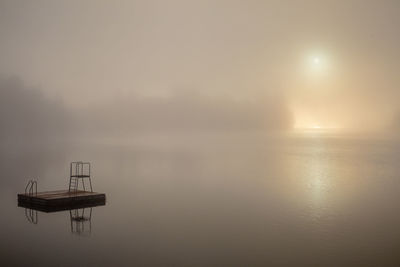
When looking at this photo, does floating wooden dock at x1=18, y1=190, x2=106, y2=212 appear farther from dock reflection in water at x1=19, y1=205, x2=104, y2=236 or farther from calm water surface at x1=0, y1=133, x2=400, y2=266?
calm water surface at x1=0, y1=133, x2=400, y2=266

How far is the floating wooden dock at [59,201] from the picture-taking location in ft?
98.8

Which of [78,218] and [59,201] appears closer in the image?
[78,218]

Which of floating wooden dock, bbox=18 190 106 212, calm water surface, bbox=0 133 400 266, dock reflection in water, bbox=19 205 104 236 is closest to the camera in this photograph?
calm water surface, bbox=0 133 400 266

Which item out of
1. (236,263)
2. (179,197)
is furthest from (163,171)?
(236,263)

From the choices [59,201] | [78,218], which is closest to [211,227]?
[78,218]

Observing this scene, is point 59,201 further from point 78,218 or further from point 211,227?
point 211,227

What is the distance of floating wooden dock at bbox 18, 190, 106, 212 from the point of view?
1185 inches

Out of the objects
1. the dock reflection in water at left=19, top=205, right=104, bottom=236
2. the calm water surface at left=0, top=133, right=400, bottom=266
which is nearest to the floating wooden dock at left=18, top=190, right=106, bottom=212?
the dock reflection in water at left=19, top=205, right=104, bottom=236

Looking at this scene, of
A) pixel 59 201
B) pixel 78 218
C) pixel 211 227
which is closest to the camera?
pixel 211 227

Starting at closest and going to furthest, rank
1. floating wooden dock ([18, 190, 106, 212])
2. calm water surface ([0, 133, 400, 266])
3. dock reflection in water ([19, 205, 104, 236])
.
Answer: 1. calm water surface ([0, 133, 400, 266])
2. dock reflection in water ([19, 205, 104, 236])
3. floating wooden dock ([18, 190, 106, 212])

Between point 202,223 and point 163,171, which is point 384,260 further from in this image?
point 163,171

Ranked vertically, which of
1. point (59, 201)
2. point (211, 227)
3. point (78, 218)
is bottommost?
point (211, 227)

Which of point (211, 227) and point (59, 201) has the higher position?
point (59, 201)

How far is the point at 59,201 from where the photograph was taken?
99.3 feet
